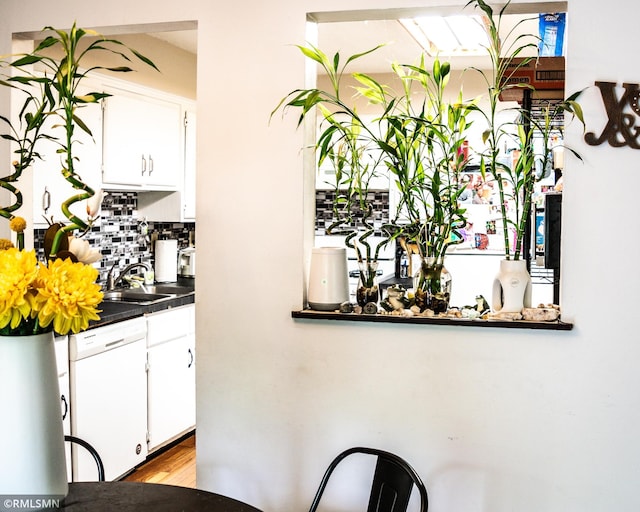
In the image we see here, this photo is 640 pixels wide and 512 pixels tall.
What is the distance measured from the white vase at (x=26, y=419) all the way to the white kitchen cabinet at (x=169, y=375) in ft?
8.51

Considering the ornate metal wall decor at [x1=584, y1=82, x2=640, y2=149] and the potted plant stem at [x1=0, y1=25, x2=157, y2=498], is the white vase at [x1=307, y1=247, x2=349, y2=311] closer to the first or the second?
the ornate metal wall decor at [x1=584, y1=82, x2=640, y2=149]

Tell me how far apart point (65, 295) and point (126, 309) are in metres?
2.57

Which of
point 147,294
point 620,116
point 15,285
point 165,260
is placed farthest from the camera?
point 165,260

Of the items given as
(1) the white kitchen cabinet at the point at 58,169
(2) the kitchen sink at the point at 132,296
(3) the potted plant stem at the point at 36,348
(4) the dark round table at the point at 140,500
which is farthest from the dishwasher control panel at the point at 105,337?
(3) the potted plant stem at the point at 36,348

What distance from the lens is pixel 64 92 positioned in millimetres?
1733

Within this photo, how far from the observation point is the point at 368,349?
2.53 meters

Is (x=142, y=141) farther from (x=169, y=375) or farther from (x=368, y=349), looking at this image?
(x=368, y=349)

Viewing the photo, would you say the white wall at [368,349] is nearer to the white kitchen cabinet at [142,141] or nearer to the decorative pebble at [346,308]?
the decorative pebble at [346,308]

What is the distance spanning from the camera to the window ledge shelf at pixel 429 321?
2336mm

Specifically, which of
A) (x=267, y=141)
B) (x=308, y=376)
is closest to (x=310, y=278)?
(x=308, y=376)

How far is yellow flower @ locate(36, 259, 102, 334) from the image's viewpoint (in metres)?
1.38

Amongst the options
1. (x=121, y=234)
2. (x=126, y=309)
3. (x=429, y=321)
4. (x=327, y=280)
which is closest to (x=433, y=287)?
(x=429, y=321)

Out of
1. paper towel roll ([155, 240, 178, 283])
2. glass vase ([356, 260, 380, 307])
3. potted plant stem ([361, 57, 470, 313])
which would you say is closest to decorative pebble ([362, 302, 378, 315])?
glass vase ([356, 260, 380, 307])

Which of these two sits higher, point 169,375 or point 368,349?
point 368,349
